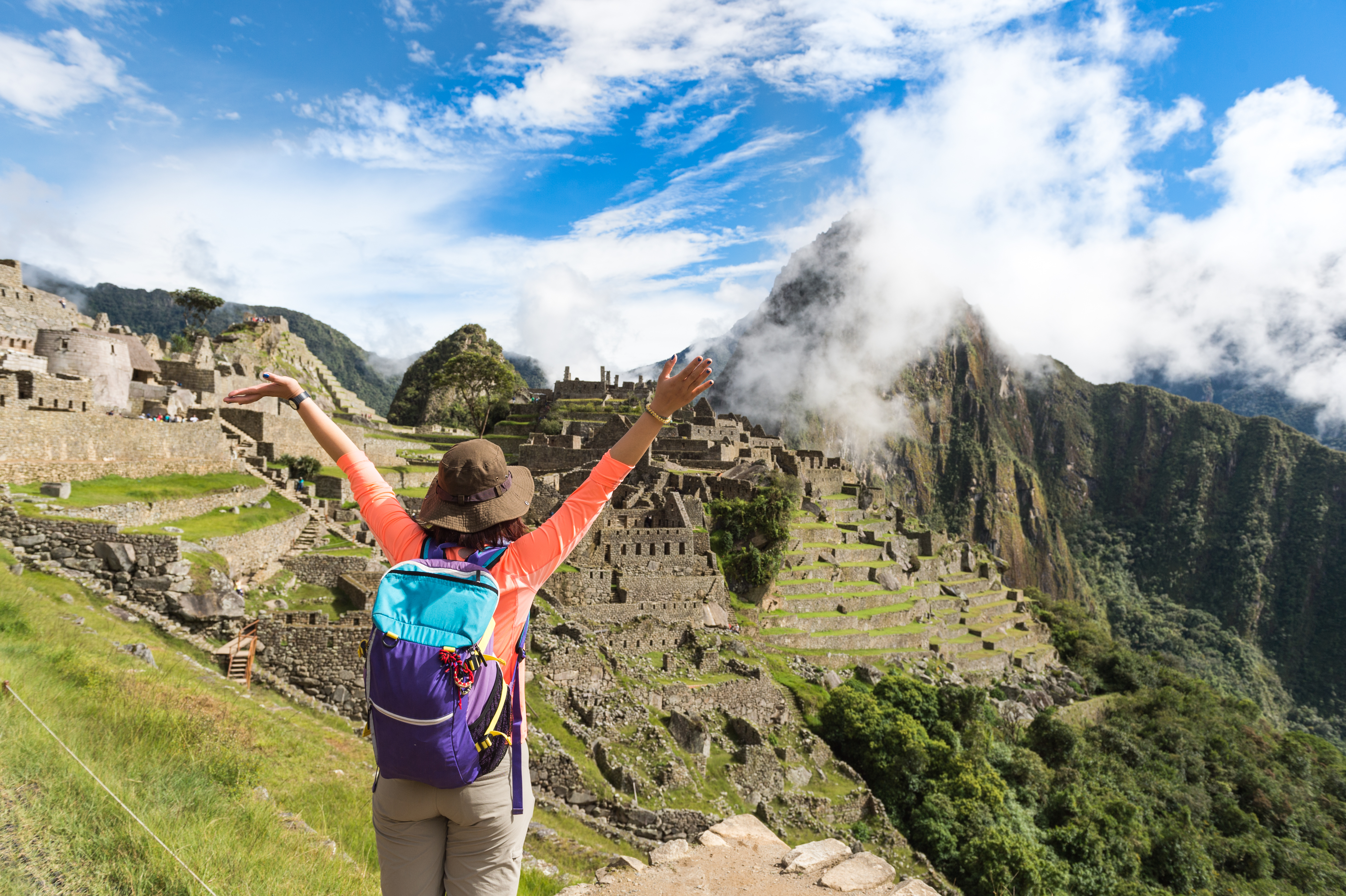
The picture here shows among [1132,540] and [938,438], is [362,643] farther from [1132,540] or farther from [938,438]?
[1132,540]

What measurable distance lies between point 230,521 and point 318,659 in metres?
6.44

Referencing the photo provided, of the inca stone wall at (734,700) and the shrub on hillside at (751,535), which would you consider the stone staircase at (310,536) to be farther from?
the shrub on hillside at (751,535)

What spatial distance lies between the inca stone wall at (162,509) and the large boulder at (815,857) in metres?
14.1

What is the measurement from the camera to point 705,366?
3473mm

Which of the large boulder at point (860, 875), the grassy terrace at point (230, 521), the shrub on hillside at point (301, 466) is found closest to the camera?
the large boulder at point (860, 875)

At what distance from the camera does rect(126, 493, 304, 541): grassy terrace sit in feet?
48.4

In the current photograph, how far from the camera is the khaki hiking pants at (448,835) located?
2.67m

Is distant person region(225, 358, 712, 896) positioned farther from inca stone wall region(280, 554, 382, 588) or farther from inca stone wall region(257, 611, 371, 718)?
inca stone wall region(280, 554, 382, 588)

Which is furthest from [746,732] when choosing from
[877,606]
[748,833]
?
[877,606]

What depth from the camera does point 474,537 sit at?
3.10 meters

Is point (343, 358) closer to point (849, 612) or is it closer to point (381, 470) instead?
point (381, 470)

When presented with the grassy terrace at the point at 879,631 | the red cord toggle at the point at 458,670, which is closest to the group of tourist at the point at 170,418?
the red cord toggle at the point at 458,670

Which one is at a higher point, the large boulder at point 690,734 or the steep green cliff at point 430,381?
the steep green cliff at point 430,381

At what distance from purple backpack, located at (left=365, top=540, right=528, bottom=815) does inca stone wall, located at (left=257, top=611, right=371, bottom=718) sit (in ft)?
38.4
